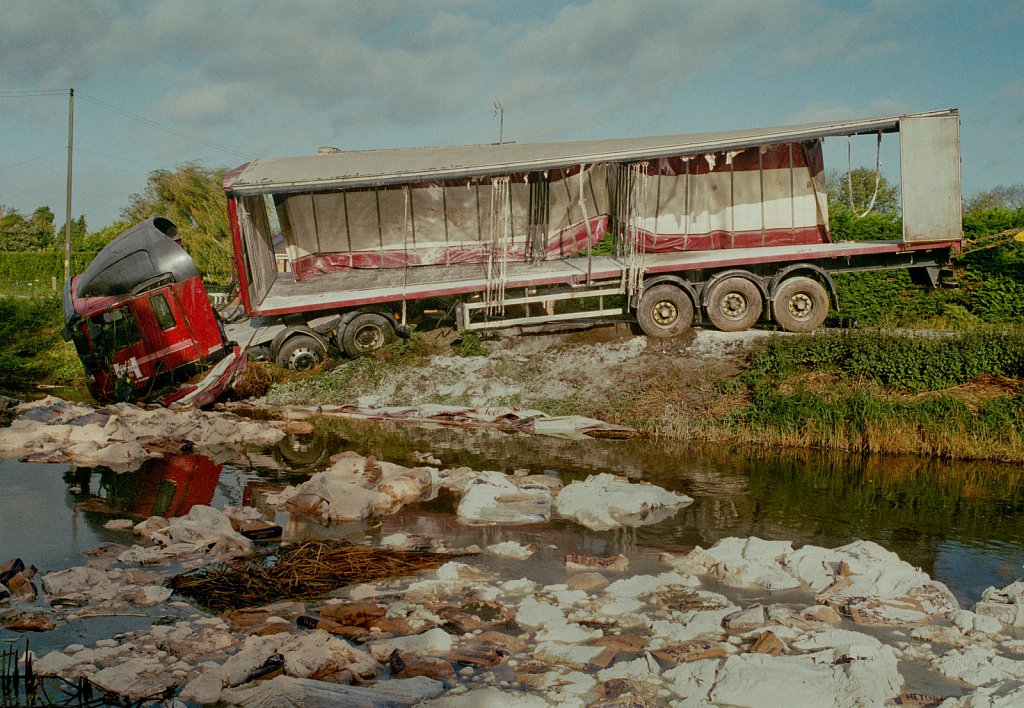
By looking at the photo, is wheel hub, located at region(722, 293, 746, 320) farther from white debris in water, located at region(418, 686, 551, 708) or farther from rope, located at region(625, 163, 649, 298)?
white debris in water, located at region(418, 686, 551, 708)

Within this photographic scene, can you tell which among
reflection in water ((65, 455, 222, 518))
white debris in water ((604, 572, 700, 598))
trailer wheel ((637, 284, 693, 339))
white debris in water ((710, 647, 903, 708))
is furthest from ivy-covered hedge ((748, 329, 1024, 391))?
white debris in water ((710, 647, 903, 708))

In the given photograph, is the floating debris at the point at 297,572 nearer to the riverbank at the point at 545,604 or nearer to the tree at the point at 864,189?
the riverbank at the point at 545,604

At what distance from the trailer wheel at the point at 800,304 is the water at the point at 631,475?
17.3 feet

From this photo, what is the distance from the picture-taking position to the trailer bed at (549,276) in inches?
729

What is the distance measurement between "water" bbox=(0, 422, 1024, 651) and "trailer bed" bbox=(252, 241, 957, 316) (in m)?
3.94

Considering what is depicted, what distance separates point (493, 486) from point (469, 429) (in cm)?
544

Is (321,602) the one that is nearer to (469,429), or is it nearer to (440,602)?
(440,602)

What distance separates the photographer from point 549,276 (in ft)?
62.1

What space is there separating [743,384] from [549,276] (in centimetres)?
Answer: 499

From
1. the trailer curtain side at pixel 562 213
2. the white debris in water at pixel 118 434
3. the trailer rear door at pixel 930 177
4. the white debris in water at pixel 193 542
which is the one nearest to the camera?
the white debris in water at pixel 193 542

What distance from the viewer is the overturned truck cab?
16.8m

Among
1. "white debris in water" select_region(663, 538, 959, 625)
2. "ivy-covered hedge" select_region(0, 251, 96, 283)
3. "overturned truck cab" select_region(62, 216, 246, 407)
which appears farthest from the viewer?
"ivy-covered hedge" select_region(0, 251, 96, 283)

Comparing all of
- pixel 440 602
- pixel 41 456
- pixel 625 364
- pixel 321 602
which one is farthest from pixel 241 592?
pixel 625 364

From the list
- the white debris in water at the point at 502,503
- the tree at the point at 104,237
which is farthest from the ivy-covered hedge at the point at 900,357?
the tree at the point at 104,237
